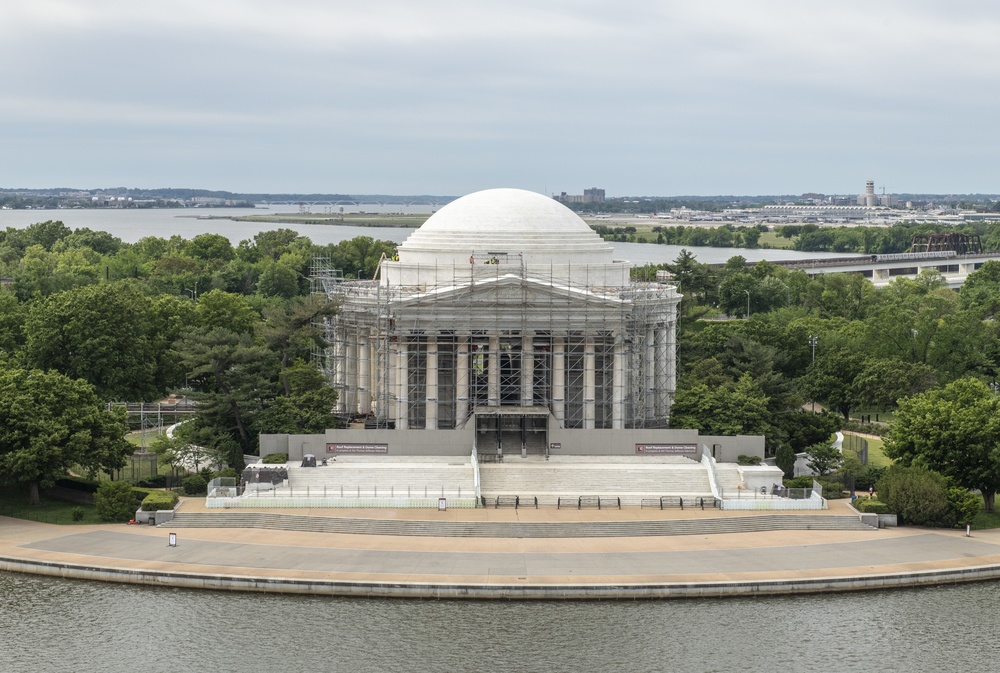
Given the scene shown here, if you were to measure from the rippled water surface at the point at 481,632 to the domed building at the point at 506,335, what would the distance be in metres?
27.4

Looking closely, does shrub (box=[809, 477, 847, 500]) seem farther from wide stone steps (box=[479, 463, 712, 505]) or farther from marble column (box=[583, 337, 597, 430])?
marble column (box=[583, 337, 597, 430])

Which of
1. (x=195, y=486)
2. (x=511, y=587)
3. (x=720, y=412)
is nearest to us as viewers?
(x=511, y=587)

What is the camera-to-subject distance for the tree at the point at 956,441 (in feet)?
274

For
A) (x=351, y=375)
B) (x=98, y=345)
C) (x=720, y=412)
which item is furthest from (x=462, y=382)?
(x=98, y=345)

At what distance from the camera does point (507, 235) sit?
101188mm

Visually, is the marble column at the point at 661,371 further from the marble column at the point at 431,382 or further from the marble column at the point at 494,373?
the marble column at the point at 431,382

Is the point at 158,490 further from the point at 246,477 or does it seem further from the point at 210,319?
the point at 210,319

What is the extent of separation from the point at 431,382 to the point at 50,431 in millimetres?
23995

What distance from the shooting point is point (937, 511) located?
79.9 m

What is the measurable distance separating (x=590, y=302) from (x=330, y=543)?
27.5 meters

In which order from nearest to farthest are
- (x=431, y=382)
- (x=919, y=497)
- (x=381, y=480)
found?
(x=919, y=497) → (x=381, y=480) → (x=431, y=382)

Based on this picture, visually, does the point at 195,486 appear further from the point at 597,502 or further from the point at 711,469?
the point at 711,469

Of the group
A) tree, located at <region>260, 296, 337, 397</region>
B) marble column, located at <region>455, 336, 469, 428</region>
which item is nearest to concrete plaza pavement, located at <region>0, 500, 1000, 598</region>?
marble column, located at <region>455, 336, 469, 428</region>

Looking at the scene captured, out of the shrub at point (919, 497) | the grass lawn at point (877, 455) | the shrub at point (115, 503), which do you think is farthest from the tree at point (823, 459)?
the shrub at point (115, 503)
